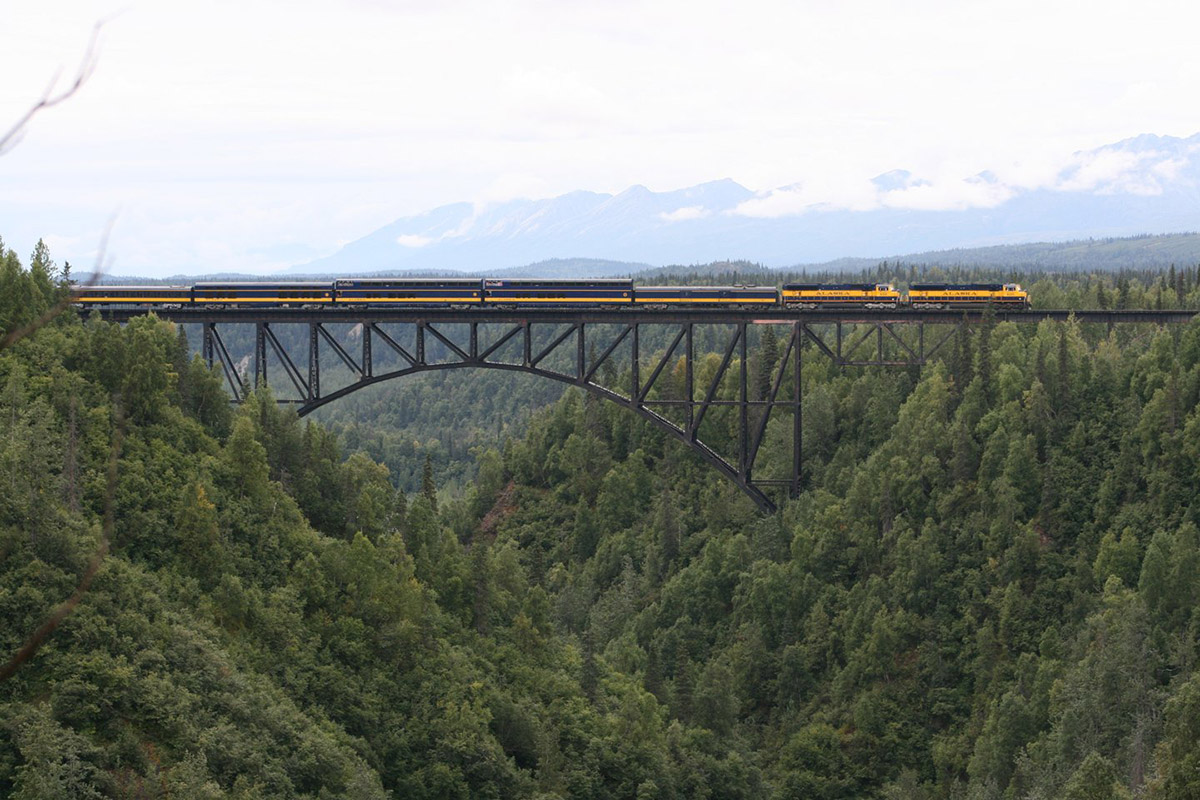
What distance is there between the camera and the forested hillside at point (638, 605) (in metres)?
48.0

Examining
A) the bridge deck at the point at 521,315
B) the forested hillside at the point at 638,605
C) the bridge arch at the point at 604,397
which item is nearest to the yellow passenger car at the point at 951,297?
the bridge deck at the point at 521,315

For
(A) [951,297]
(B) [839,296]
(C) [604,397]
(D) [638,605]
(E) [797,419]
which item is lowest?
(D) [638,605]

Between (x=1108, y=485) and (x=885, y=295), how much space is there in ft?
Answer: 55.5

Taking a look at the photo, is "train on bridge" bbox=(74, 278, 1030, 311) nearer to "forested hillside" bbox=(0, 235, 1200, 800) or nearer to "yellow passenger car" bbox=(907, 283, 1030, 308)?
"yellow passenger car" bbox=(907, 283, 1030, 308)

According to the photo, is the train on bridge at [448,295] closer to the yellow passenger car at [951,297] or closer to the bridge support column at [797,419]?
the bridge support column at [797,419]

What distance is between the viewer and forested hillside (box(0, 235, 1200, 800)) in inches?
1890

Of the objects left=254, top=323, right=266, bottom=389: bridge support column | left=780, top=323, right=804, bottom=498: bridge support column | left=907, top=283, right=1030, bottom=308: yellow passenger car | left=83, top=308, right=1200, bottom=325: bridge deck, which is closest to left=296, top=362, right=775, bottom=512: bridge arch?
left=780, top=323, right=804, bottom=498: bridge support column

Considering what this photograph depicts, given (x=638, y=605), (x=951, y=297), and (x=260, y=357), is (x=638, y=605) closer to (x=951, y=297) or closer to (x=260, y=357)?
(x=951, y=297)

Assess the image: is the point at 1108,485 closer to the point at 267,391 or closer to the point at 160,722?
the point at 267,391

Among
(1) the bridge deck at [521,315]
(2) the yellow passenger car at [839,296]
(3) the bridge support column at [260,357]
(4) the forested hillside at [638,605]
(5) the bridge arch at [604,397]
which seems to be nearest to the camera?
(4) the forested hillside at [638,605]

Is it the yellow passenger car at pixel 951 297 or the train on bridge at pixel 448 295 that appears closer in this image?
the train on bridge at pixel 448 295

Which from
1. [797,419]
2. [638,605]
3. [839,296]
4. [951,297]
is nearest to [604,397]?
[797,419]

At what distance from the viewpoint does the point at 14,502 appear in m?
49.2

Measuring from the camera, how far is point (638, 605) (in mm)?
86375
